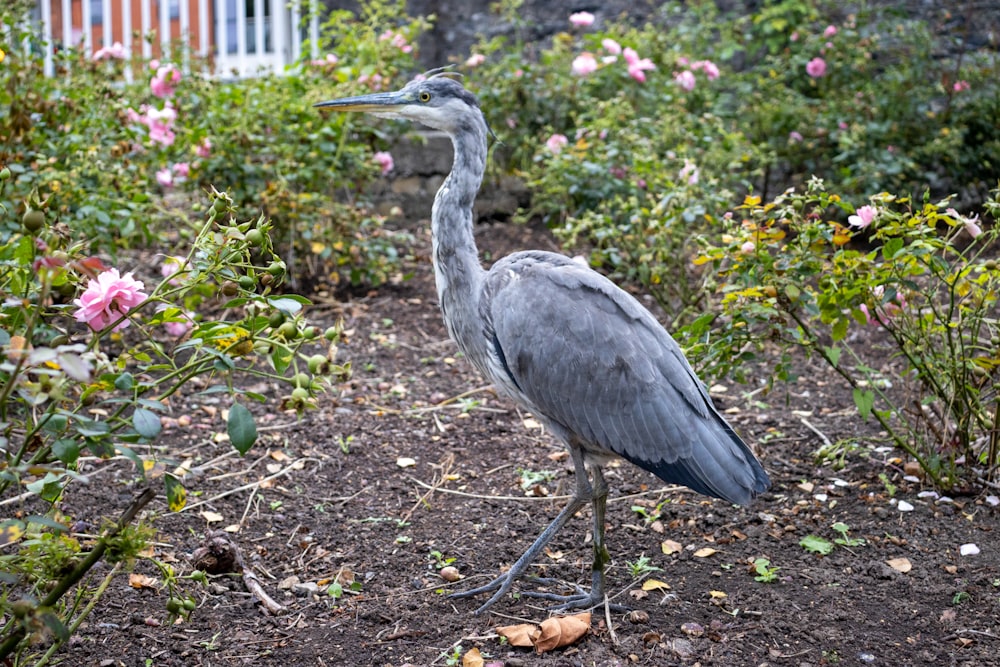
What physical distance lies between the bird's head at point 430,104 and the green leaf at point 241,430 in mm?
1730

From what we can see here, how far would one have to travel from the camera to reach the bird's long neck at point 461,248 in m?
3.28

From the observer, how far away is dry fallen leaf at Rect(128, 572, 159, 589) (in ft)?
9.88

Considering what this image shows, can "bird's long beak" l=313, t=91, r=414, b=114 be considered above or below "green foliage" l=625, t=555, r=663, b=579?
above

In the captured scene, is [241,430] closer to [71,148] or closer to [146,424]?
[146,424]

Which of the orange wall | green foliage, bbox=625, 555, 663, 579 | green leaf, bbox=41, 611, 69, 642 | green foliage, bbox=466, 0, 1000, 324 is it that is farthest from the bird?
the orange wall

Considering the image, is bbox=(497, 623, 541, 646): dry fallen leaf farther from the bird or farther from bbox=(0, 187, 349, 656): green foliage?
bbox=(0, 187, 349, 656): green foliage

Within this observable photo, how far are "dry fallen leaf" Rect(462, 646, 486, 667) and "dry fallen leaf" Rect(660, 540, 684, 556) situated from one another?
937mm

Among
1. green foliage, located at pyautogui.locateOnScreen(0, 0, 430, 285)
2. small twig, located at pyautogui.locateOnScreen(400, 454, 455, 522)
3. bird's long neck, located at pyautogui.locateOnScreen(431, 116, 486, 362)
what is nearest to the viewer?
bird's long neck, located at pyautogui.locateOnScreen(431, 116, 486, 362)

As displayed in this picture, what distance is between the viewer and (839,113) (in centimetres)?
655

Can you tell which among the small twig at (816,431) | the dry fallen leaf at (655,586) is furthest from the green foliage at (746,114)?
the dry fallen leaf at (655,586)

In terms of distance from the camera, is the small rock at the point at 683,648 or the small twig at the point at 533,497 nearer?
the small rock at the point at 683,648

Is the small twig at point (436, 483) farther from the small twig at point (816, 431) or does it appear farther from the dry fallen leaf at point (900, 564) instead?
the dry fallen leaf at point (900, 564)

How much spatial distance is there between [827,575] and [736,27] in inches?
225

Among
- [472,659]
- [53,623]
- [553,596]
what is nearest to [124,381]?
[53,623]
